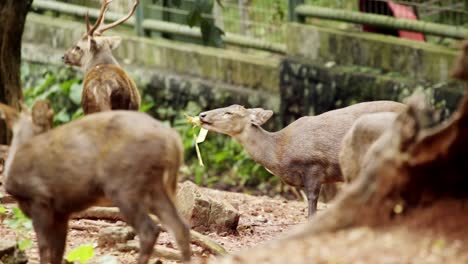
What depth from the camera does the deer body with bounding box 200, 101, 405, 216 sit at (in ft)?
29.6

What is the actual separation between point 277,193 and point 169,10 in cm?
313

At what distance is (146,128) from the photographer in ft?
19.7

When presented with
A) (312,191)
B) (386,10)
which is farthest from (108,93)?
(386,10)

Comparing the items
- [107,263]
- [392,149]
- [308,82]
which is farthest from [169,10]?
[392,149]

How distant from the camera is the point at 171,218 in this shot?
6129mm

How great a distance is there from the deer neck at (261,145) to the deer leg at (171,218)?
314cm

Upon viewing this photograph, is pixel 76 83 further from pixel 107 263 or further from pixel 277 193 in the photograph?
pixel 107 263

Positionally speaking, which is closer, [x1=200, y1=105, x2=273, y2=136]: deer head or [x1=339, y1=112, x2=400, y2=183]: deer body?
[x1=339, y1=112, x2=400, y2=183]: deer body

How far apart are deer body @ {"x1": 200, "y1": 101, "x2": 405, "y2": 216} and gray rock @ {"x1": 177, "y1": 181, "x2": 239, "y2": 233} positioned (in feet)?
2.92

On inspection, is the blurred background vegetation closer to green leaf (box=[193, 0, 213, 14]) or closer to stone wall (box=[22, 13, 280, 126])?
stone wall (box=[22, 13, 280, 126])

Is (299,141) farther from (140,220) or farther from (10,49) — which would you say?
(140,220)

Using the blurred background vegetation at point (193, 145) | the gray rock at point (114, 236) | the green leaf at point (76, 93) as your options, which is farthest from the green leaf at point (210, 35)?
the green leaf at point (76, 93)

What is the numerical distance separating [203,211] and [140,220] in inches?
83.8

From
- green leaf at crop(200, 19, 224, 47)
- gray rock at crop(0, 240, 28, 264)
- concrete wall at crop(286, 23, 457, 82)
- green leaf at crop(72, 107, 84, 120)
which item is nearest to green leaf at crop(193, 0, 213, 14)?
green leaf at crop(200, 19, 224, 47)
